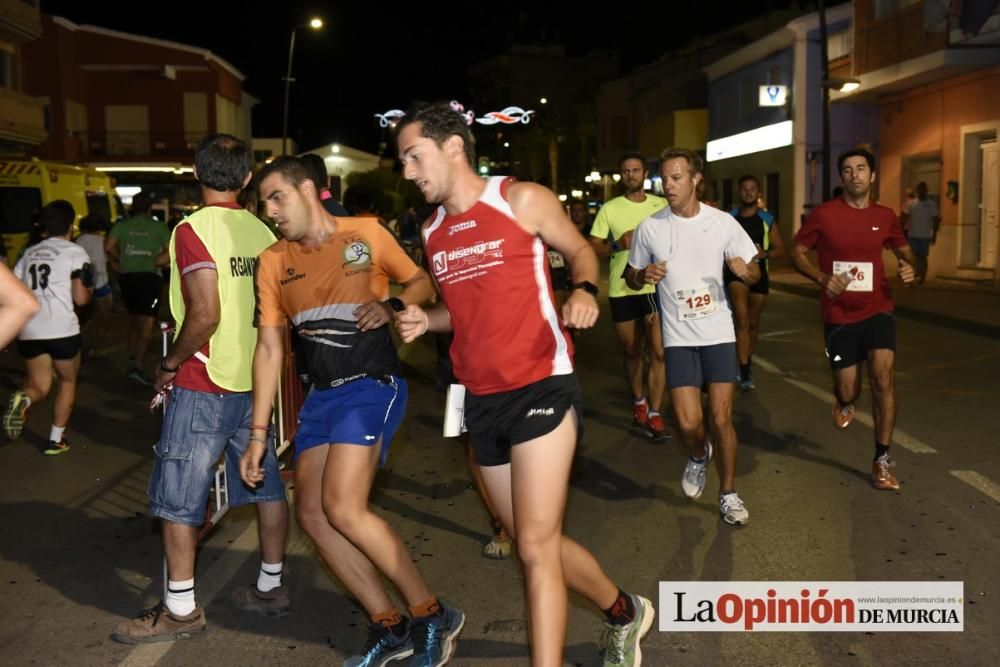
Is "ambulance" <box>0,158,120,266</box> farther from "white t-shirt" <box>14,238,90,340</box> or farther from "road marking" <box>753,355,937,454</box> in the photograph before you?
"road marking" <box>753,355,937,454</box>

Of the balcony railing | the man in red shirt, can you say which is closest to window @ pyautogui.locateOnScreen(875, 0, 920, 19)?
the man in red shirt

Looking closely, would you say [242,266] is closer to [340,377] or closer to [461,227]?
[340,377]

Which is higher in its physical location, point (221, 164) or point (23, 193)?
point (23, 193)

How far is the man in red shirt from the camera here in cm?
695

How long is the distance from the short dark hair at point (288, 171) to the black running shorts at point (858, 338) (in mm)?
3914

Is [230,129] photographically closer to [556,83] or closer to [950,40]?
Answer: [950,40]

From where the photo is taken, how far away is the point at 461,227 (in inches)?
153

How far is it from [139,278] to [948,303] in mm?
12948

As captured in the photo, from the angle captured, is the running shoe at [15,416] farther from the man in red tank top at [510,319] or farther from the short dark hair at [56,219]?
the man in red tank top at [510,319]

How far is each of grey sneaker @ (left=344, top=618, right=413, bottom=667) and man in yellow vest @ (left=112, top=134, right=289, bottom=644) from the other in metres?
0.83

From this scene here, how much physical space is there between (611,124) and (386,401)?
2296 inches

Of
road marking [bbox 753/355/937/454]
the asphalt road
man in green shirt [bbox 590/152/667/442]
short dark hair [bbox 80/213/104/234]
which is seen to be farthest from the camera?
short dark hair [bbox 80/213/104/234]

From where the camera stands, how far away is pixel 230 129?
61.4 meters

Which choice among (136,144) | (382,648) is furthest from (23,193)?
(136,144)
